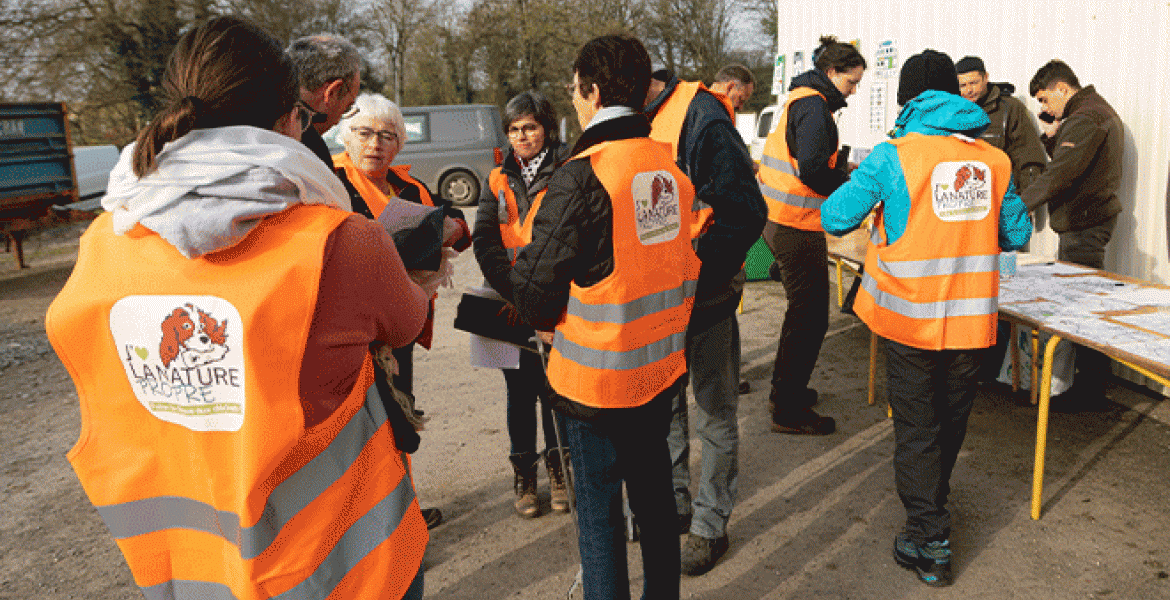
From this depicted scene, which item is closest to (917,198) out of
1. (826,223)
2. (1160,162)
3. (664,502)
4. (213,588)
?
(826,223)

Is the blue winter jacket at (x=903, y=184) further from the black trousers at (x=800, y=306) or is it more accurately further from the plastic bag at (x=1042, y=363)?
the plastic bag at (x=1042, y=363)

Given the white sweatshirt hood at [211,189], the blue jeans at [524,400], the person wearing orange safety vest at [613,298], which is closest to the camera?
the white sweatshirt hood at [211,189]

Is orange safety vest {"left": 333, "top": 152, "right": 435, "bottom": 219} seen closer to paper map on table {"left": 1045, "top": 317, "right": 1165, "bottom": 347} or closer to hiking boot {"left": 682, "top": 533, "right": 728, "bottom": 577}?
hiking boot {"left": 682, "top": 533, "right": 728, "bottom": 577}

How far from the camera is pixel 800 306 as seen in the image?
4.27 meters

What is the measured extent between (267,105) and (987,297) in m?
2.53

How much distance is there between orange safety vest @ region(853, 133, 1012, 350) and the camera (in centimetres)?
274

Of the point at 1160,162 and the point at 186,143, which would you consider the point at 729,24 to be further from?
the point at 186,143

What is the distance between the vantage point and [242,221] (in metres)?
1.20

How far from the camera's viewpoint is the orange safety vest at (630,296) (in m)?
2.06

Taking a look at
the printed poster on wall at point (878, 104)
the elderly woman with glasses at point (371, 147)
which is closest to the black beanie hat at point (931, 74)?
the elderly woman with glasses at point (371, 147)

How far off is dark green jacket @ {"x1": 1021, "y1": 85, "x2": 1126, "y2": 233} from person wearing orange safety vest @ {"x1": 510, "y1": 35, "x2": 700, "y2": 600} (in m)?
3.48

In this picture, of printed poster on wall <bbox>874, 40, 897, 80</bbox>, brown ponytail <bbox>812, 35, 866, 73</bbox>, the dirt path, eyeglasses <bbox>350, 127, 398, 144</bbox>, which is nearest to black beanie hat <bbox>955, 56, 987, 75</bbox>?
brown ponytail <bbox>812, 35, 866, 73</bbox>

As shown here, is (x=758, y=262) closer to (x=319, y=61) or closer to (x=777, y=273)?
(x=777, y=273)

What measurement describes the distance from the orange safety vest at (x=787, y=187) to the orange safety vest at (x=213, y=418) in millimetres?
3257
